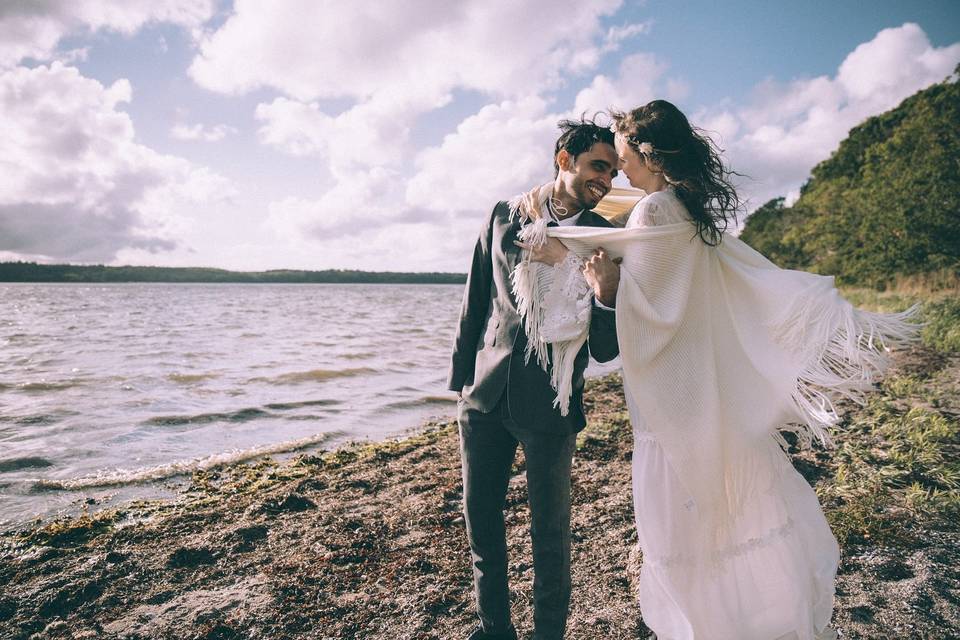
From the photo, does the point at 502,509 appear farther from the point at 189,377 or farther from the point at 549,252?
the point at 189,377

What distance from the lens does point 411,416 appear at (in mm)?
8672

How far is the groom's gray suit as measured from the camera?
7.39 feet

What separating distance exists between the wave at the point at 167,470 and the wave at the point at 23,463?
601 mm

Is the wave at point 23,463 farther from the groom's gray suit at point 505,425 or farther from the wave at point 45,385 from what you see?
the groom's gray suit at point 505,425

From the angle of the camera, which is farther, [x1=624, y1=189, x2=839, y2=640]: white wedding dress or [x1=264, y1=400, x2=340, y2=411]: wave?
[x1=264, y1=400, x2=340, y2=411]: wave

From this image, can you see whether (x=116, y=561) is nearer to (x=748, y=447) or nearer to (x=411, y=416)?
(x=748, y=447)

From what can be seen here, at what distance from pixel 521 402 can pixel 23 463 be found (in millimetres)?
6529

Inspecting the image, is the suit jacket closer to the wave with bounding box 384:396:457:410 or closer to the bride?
the bride

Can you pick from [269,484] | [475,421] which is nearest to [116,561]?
[269,484]

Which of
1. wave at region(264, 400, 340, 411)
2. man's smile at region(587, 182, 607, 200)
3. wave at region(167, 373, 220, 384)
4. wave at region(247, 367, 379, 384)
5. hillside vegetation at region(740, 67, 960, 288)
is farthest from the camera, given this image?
hillside vegetation at region(740, 67, 960, 288)

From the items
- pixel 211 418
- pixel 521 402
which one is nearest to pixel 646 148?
pixel 521 402

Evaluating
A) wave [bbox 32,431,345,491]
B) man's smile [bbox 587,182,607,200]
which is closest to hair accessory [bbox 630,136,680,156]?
man's smile [bbox 587,182,607,200]

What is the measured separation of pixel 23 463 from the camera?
19.2ft

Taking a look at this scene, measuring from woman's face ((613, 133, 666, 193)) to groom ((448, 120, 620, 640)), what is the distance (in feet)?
0.40
